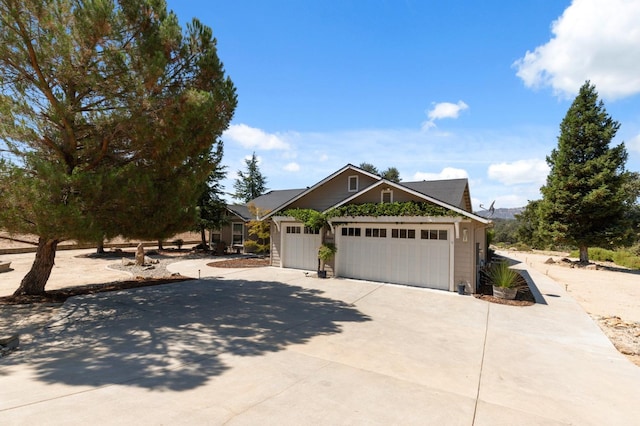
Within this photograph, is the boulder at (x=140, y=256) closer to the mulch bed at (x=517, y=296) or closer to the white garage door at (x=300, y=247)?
the white garage door at (x=300, y=247)

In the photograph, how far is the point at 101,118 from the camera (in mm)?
8570

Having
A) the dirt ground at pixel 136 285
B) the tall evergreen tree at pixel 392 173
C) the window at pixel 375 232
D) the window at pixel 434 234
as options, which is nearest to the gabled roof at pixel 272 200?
the dirt ground at pixel 136 285

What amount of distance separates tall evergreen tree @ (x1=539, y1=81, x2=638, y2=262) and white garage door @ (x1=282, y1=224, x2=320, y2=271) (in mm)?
17779

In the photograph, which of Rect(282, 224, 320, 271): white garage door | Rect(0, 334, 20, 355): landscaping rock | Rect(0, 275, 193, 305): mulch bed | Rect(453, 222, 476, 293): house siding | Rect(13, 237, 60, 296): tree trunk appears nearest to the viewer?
Rect(0, 334, 20, 355): landscaping rock

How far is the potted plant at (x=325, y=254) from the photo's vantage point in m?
13.4

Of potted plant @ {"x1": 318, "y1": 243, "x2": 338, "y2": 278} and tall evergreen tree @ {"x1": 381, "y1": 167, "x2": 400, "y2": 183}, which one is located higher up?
tall evergreen tree @ {"x1": 381, "y1": 167, "x2": 400, "y2": 183}

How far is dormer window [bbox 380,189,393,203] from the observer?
42.2 ft

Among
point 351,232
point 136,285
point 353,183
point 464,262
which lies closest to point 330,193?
point 353,183

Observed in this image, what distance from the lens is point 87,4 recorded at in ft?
23.7

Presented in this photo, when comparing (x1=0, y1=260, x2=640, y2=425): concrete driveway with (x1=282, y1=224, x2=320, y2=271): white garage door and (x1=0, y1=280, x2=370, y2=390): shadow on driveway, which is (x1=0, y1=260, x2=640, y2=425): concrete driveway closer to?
(x1=0, y1=280, x2=370, y2=390): shadow on driveway

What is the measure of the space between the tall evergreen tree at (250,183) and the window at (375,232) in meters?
30.6

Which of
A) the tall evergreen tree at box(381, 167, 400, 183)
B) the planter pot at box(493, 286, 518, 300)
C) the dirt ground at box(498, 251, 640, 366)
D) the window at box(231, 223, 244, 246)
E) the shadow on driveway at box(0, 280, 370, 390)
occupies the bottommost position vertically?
the dirt ground at box(498, 251, 640, 366)

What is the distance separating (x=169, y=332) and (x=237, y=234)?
2048cm

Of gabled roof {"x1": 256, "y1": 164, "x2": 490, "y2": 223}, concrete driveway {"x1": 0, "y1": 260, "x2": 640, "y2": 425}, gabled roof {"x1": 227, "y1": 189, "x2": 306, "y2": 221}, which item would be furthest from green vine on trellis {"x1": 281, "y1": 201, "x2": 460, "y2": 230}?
gabled roof {"x1": 227, "y1": 189, "x2": 306, "y2": 221}
